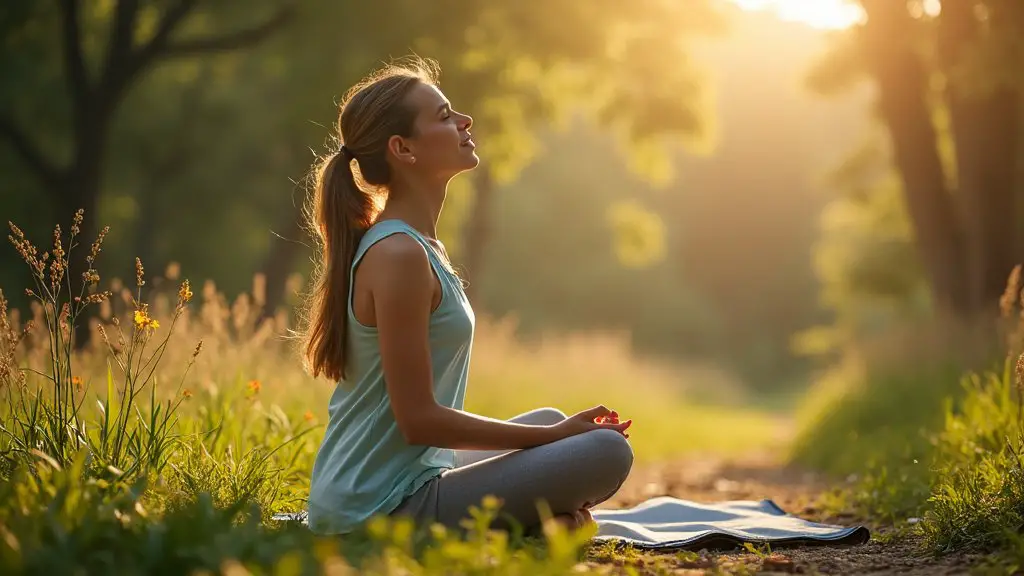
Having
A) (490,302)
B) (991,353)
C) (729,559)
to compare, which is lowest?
(729,559)

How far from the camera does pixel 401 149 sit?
3.29 m

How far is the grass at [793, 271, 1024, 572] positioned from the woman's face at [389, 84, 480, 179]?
2.00 m

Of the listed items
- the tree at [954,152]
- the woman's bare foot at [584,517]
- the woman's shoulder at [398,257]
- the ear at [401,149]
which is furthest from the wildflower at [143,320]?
the tree at [954,152]

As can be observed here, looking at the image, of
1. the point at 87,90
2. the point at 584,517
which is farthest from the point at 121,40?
the point at 584,517

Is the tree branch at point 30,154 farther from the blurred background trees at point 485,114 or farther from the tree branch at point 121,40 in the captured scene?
the tree branch at point 121,40

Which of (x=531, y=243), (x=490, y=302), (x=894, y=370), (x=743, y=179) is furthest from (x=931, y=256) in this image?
(x=743, y=179)

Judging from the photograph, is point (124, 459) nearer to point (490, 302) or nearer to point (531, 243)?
point (490, 302)

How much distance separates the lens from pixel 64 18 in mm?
10477

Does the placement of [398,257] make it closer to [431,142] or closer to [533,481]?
[431,142]

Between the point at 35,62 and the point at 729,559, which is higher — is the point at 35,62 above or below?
above

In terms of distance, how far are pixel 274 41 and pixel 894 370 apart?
8322 millimetres

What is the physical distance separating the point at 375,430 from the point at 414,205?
72 cm

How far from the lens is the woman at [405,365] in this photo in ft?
9.70

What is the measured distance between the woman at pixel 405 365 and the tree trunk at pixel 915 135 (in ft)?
23.1
